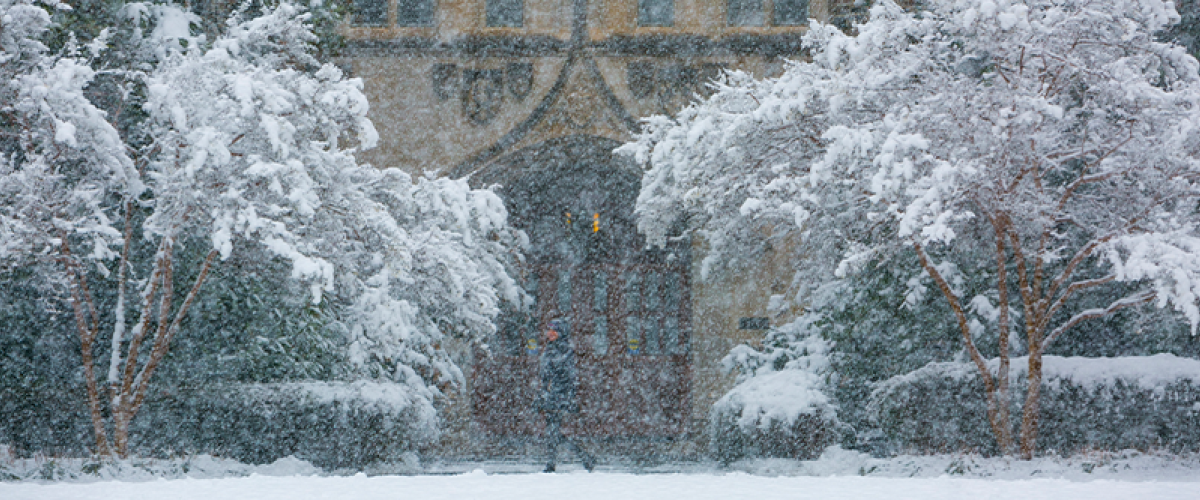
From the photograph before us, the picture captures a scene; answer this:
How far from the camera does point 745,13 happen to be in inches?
627

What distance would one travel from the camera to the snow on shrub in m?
11.4

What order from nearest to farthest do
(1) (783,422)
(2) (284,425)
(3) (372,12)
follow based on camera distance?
1. (2) (284,425)
2. (1) (783,422)
3. (3) (372,12)

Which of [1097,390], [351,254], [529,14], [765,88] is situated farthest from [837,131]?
[529,14]

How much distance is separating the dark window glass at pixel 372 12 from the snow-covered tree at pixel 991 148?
6050 mm

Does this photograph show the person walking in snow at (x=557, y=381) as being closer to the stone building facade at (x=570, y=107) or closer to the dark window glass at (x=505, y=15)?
the stone building facade at (x=570, y=107)

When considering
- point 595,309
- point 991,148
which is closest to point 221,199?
point 991,148

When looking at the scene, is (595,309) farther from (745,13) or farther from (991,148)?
(991,148)

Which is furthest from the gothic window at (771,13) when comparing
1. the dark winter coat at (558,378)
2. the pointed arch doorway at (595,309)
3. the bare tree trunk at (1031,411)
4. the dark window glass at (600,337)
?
the bare tree trunk at (1031,411)

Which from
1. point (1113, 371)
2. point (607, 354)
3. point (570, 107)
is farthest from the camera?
point (607, 354)

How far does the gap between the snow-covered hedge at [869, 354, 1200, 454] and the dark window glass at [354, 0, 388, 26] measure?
7927 mm

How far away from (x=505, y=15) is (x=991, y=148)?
7871 millimetres

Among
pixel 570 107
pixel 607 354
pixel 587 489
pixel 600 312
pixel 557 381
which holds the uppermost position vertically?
pixel 570 107

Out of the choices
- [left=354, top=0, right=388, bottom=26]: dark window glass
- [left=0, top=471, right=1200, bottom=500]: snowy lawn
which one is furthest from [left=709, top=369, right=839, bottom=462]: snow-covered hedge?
[left=354, top=0, right=388, bottom=26]: dark window glass

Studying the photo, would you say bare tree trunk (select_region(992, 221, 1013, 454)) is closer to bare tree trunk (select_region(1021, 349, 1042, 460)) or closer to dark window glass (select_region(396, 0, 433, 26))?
bare tree trunk (select_region(1021, 349, 1042, 460))
